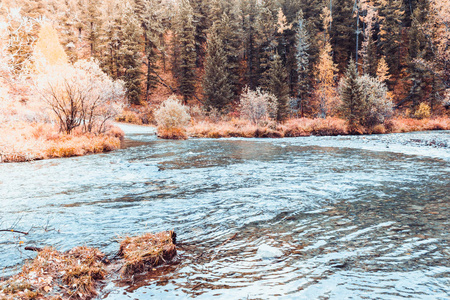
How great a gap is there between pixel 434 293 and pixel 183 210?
4.74m

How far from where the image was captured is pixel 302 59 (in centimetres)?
4000

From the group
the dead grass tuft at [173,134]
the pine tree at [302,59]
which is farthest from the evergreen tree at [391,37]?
the dead grass tuft at [173,134]

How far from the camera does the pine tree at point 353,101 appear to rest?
26.9 meters

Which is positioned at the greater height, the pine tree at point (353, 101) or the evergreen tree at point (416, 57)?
the evergreen tree at point (416, 57)

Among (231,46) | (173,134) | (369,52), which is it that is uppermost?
(231,46)

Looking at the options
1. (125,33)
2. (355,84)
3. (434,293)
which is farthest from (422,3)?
(434,293)

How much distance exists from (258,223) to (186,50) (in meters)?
45.8

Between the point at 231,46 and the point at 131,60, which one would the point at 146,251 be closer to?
the point at 131,60

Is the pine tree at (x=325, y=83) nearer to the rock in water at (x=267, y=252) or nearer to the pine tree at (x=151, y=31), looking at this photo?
the pine tree at (x=151, y=31)

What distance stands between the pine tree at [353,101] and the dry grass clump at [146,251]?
89.5 ft

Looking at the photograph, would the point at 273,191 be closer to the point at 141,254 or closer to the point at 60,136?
the point at 141,254

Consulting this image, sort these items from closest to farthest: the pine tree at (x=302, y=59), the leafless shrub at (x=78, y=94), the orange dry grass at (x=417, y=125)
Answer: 1. the leafless shrub at (x=78, y=94)
2. the orange dry grass at (x=417, y=125)
3. the pine tree at (x=302, y=59)

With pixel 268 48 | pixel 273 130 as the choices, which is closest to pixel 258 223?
pixel 273 130

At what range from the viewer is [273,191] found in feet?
25.6
